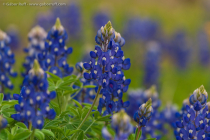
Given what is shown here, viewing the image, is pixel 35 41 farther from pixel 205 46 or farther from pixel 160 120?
pixel 205 46

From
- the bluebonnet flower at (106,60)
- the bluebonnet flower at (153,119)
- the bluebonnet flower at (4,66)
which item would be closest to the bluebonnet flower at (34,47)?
the bluebonnet flower at (4,66)

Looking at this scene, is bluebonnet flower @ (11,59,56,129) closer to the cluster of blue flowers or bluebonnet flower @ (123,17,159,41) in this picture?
the cluster of blue flowers

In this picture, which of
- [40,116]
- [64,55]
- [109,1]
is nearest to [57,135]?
[40,116]

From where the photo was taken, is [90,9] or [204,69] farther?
[90,9]

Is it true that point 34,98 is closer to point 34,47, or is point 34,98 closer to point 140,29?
point 34,47

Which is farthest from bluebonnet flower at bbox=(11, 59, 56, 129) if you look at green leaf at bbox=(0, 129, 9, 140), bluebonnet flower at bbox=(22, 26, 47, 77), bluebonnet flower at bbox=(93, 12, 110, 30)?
bluebonnet flower at bbox=(93, 12, 110, 30)

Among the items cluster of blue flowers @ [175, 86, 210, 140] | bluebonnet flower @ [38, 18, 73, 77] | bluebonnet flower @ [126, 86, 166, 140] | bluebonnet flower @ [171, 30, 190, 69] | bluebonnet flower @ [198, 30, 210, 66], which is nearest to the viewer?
cluster of blue flowers @ [175, 86, 210, 140]

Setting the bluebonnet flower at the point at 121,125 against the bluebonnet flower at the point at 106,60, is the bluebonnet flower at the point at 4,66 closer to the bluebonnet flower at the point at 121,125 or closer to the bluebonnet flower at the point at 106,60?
the bluebonnet flower at the point at 106,60
